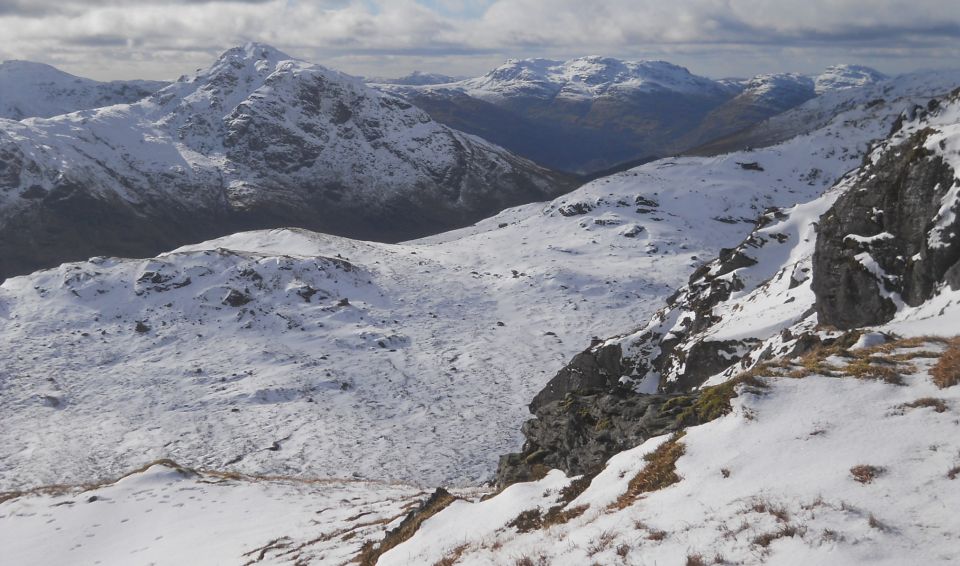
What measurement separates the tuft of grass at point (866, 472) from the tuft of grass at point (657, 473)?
2945 mm

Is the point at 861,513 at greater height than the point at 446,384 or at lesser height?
greater

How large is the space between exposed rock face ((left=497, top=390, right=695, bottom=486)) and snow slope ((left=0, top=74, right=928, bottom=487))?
20422 millimetres

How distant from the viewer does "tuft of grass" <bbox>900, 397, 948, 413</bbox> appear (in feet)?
37.7

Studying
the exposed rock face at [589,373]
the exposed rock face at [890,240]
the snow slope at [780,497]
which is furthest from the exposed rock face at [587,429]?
the exposed rock face at [589,373]

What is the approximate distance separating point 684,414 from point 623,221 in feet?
298

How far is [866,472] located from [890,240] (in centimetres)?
1737

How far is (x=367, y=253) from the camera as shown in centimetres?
9375

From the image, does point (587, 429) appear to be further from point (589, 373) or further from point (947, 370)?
point (589, 373)

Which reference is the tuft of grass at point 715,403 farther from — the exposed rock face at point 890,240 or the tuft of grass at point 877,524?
the exposed rock face at point 890,240

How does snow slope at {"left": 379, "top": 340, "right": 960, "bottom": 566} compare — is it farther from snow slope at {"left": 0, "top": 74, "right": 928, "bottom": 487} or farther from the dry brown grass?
snow slope at {"left": 0, "top": 74, "right": 928, "bottom": 487}

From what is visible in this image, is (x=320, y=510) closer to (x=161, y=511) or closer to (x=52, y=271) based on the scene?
(x=161, y=511)

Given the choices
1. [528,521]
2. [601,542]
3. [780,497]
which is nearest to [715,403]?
[780,497]

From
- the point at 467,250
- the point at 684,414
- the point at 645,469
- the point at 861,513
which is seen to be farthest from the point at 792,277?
the point at 467,250

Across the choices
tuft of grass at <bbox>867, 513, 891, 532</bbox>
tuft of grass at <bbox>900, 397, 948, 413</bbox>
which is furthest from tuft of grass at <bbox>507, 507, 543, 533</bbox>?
tuft of grass at <bbox>900, 397, 948, 413</bbox>
